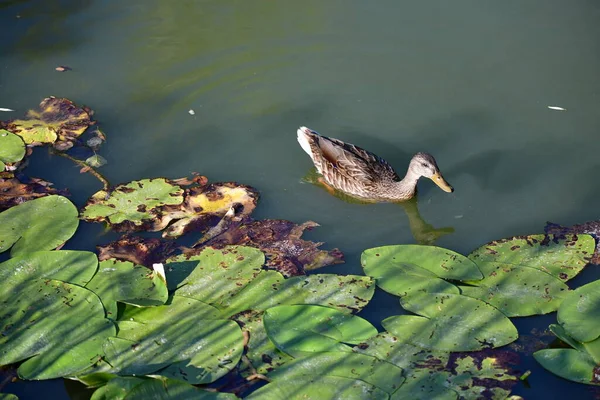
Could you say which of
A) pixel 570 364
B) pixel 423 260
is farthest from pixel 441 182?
pixel 570 364

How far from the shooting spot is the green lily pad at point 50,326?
4723 mm

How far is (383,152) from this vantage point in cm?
727

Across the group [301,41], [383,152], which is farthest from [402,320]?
[301,41]

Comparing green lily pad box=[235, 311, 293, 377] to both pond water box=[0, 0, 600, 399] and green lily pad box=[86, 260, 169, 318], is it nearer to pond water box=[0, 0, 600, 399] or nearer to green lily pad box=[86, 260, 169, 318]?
green lily pad box=[86, 260, 169, 318]

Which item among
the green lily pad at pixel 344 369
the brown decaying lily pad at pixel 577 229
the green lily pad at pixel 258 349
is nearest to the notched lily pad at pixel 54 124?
the green lily pad at pixel 258 349

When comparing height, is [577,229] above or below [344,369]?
above

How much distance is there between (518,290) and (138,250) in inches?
114

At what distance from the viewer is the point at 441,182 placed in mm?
6457

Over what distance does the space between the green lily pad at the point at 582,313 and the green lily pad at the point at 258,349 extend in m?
1.88

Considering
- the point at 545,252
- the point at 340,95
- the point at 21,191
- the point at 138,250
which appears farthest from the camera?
the point at 340,95

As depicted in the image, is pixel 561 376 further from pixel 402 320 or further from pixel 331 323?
pixel 331 323

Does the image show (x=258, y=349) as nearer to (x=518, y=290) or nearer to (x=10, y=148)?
(x=518, y=290)

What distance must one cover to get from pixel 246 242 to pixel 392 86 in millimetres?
2898

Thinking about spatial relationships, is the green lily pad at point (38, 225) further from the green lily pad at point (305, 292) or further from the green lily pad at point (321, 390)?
the green lily pad at point (321, 390)
